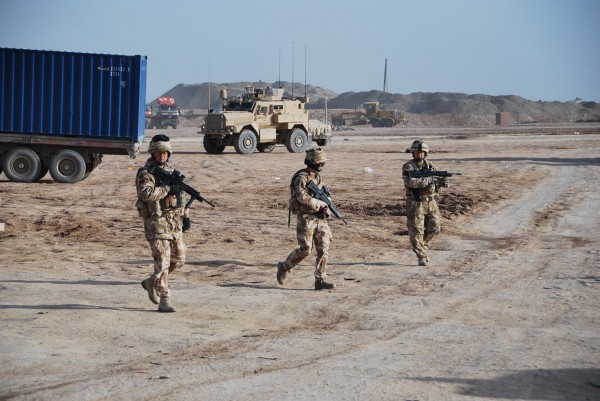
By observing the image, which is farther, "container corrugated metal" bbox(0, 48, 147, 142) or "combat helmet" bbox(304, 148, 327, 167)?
"container corrugated metal" bbox(0, 48, 147, 142)

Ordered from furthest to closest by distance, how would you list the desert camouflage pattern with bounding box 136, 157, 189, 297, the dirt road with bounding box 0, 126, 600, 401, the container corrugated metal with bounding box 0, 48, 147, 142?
the container corrugated metal with bounding box 0, 48, 147, 142
the desert camouflage pattern with bounding box 136, 157, 189, 297
the dirt road with bounding box 0, 126, 600, 401

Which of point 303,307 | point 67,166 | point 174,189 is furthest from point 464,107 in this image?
point 174,189

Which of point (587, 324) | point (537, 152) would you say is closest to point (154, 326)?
point (587, 324)

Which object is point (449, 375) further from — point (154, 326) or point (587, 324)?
point (154, 326)

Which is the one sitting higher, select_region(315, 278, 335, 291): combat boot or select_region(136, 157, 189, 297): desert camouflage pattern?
select_region(136, 157, 189, 297): desert camouflage pattern

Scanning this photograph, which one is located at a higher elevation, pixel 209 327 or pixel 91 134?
pixel 91 134

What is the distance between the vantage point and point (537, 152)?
35062mm

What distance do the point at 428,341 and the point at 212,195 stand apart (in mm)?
12497

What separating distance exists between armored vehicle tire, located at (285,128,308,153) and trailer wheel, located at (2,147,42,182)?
12.4 meters

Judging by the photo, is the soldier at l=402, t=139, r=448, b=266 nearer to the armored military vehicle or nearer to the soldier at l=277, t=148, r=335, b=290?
the soldier at l=277, t=148, r=335, b=290

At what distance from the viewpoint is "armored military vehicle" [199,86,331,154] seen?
31.4 metres

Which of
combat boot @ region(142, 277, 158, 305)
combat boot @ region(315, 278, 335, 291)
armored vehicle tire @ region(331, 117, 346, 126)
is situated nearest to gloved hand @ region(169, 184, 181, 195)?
combat boot @ region(142, 277, 158, 305)

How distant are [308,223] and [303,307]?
3.45 feet

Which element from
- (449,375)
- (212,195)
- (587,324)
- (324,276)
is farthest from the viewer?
(212,195)
